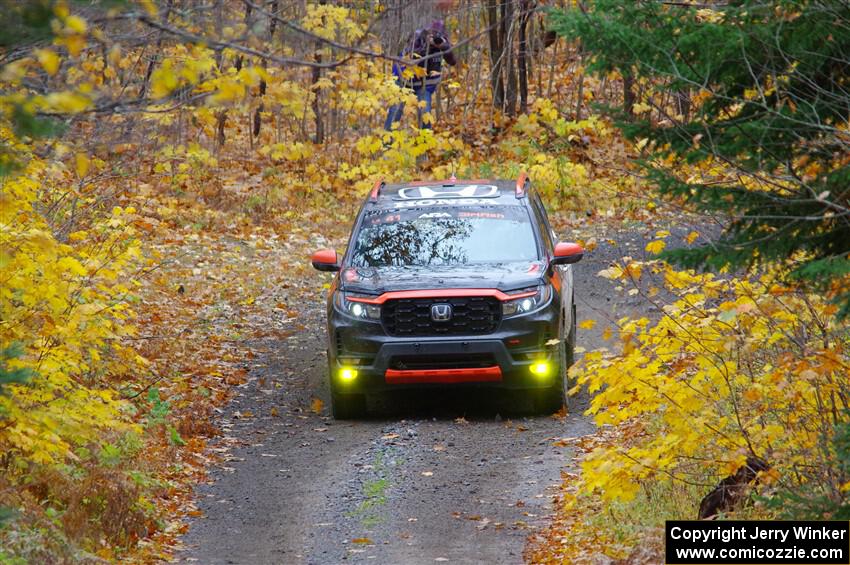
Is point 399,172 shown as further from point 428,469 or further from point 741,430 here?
point 741,430

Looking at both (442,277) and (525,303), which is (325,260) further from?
(525,303)

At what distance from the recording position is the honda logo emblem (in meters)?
9.81

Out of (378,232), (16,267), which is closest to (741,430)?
(16,267)

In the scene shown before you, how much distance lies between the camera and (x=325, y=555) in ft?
23.3

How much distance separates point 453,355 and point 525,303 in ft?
2.54

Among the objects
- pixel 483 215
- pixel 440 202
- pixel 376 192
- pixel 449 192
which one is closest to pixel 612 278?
Result: pixel 483 215

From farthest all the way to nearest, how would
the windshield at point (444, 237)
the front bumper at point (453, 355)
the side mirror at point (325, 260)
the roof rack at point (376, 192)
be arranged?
the roof rack at point (376, 192) < the windshield at point (444, 237) < the side mirror at point (325, 260) < the front bumper at point (453, 355)

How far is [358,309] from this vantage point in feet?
32.9

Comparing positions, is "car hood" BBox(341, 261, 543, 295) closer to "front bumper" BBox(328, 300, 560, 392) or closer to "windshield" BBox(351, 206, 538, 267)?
"windshield" BBox(351, 206, 538, 267)

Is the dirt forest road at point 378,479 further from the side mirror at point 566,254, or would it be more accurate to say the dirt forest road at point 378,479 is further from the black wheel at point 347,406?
the side mirror at point 566,254

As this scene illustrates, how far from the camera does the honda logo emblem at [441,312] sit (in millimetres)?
9812

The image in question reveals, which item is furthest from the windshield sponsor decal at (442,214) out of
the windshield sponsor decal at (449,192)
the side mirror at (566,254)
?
the side mirror at (566,254)

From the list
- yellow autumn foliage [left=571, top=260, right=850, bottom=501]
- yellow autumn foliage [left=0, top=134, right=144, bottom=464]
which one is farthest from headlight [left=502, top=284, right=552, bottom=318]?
yellow autumn foliage [left=0, top=134, right=144, bottom=464]

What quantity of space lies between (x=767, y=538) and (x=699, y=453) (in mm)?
1659
